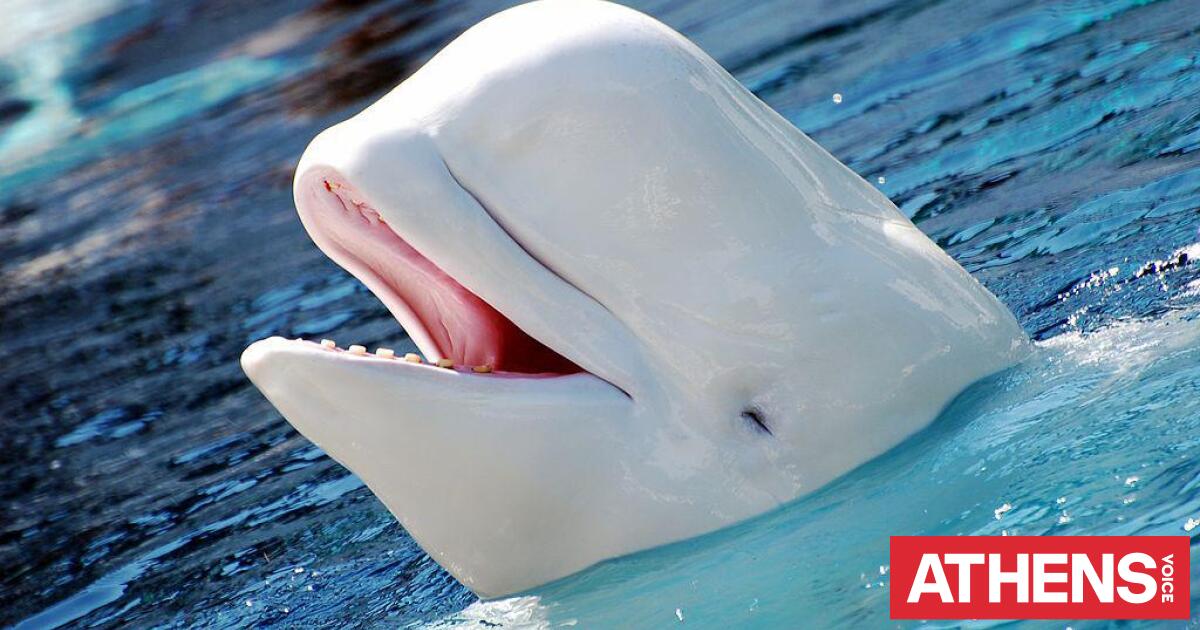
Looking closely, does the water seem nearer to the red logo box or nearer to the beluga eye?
the red logo box

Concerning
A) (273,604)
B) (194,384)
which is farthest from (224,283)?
(273,604)

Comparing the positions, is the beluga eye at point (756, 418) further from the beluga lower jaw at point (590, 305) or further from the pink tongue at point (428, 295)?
the pink tongue at point (428, 295)

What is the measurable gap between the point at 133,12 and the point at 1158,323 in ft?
48.2

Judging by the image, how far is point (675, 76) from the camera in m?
3.16

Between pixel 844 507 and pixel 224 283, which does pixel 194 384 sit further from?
pixel 844 507

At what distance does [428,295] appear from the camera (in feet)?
10.9

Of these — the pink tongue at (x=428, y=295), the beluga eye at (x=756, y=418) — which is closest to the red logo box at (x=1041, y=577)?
the beluga eye at (x=756, y=418)

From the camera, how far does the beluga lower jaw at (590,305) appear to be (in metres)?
3.04

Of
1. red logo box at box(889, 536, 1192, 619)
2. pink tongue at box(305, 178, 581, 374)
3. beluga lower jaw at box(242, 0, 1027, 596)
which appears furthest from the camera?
pink tongue at box(305, 178, 581, 374)

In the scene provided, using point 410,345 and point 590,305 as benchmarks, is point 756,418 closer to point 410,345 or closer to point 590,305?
point 590,305

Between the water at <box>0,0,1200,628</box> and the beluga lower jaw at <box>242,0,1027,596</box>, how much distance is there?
0.56 feet

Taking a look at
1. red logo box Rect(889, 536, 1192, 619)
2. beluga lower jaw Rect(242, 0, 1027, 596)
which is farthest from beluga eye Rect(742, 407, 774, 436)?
red logo box Rect(889, 536, 1192, 619)

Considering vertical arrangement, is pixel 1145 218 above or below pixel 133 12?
below

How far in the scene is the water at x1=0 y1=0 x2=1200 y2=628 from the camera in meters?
3.28
